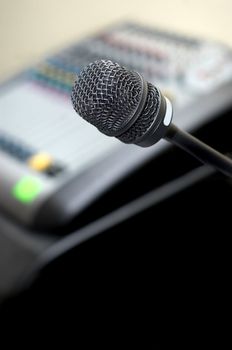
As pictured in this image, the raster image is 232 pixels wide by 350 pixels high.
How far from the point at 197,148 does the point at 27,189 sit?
450 millimetres

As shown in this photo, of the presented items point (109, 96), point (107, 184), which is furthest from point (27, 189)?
point (109, 96)

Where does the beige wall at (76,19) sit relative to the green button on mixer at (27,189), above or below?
above

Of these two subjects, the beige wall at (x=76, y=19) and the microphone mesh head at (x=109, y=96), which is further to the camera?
the beige wall at (x=76, y=19)

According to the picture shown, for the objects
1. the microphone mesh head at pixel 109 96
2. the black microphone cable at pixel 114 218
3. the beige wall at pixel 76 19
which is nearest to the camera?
the microphone mesh head at pixel 109 96

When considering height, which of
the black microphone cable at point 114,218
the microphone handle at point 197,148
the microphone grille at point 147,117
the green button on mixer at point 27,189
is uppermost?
the microphone grille at point 147,117

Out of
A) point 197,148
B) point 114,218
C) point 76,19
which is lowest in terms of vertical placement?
point 114,218

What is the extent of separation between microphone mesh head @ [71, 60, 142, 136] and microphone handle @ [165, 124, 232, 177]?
32mm

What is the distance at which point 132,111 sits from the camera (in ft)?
1.12

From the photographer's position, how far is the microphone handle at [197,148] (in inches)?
13.8

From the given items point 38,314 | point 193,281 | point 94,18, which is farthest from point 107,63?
point 94,18

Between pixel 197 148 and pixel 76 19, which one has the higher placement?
pixel 197 148

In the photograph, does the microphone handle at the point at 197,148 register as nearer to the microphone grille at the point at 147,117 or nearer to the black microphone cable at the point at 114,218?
the microphone grille at the point at 147,117

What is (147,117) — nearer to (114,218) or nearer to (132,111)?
(132,111)

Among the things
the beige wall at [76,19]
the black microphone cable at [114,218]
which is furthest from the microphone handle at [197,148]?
the beige wall at [76,19]
